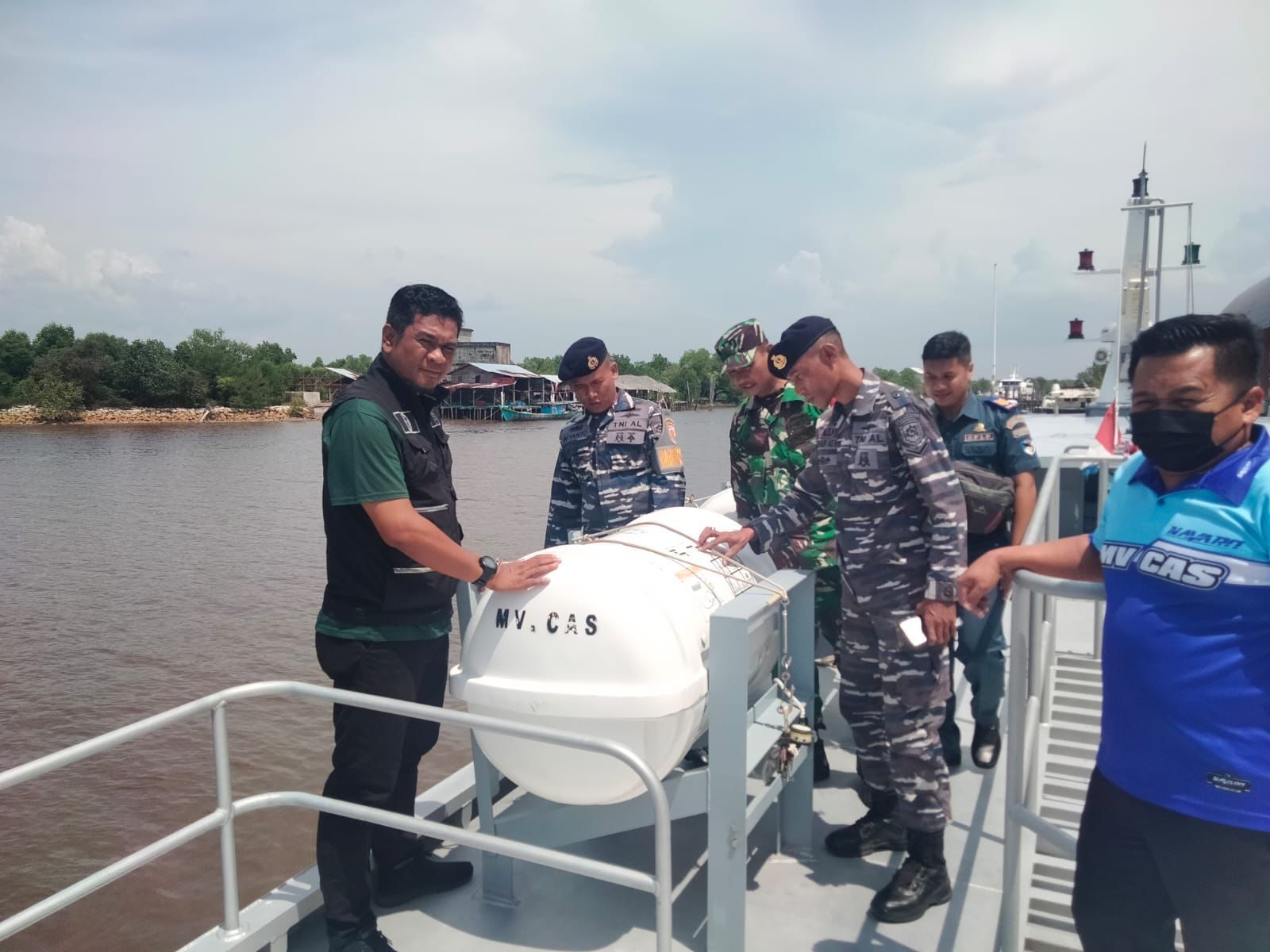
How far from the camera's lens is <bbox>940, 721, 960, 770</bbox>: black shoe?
3877 mm

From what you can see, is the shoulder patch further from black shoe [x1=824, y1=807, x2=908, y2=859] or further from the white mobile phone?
black shoe [x1=824, y1=807, x2=908, y2=859]

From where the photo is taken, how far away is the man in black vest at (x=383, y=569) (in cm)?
256

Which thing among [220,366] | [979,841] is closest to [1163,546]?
[979,841]

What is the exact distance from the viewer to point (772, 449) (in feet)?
12.8

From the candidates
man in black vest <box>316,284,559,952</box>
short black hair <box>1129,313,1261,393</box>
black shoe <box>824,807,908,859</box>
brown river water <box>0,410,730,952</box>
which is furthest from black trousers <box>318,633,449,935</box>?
brown river water <box>0,410,730,952</box>

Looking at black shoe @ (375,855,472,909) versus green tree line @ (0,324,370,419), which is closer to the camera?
black shoe @ (375,855,472,909)

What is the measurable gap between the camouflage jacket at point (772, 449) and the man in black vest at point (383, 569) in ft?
5.07

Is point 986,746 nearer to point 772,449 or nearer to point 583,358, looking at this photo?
point 772,449

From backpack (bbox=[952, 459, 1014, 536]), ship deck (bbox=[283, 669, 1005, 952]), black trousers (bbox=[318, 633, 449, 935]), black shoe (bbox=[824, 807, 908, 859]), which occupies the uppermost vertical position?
backpack (bbox=[952, 459, 1014, 536])

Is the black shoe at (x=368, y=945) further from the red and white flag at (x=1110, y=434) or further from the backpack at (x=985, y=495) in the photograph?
→ the red and white flag at (x=1110, y=434)

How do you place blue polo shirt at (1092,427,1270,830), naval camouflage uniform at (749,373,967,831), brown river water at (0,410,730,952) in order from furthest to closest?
brown river water at (0,410,730,952) → naval camouflage uniform at (749,373,967,831) → blue polo shirt at (1092,427,1270,830)

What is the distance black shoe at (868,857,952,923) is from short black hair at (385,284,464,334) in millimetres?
2248

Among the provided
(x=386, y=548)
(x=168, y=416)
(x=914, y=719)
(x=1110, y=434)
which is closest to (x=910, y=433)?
(x=914, y=719)

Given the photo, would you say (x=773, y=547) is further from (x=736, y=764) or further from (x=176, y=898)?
(x=176, y=898)
